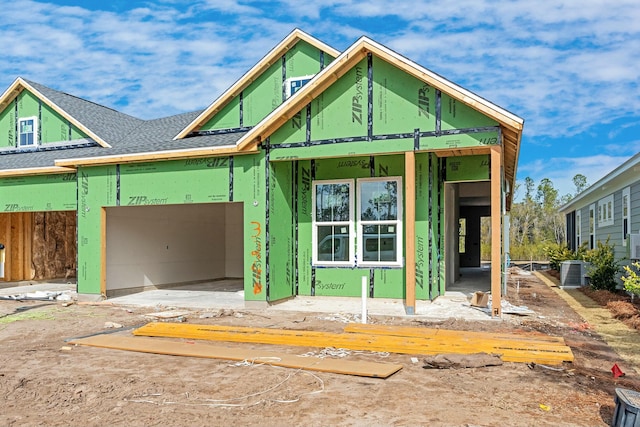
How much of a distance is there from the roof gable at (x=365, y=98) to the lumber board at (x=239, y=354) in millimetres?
4846

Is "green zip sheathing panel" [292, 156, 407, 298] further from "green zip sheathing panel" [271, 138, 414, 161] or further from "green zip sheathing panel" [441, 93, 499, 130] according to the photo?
"green zip sheathing panel" [441, 93, 499, 130]

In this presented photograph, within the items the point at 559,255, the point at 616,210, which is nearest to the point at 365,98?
the point at 616,210

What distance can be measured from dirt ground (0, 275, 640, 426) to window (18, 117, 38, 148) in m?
11.7

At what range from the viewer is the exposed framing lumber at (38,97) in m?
16.5

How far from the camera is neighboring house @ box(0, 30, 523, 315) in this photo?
33.3 feet

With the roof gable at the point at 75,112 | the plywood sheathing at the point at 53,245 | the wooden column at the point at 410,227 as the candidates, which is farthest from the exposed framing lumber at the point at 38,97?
the wooden column at the point at 410,227

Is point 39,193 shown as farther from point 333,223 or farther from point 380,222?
point 380,222

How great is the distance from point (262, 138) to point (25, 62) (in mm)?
17207

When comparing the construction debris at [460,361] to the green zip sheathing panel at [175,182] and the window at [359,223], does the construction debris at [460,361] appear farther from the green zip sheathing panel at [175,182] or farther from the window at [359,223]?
the green zip sheathing panel at [175,182]

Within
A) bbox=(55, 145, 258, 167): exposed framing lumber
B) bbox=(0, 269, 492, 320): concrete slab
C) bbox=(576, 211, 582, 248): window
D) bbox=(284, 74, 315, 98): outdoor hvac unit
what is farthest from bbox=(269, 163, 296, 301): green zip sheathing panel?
bbox=(576, 211, 582, 248): window

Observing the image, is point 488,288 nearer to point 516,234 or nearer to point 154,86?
point 154,86

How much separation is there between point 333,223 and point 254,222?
2011 millimetres

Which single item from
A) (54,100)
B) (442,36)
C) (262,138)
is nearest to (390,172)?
(262,138)

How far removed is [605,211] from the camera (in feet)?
57.6
